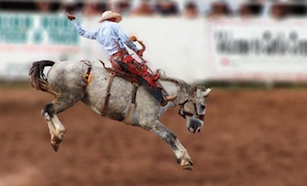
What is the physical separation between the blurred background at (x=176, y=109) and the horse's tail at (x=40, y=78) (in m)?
26.8

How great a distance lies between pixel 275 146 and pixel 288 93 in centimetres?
253

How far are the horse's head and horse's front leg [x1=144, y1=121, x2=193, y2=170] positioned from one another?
228 mm

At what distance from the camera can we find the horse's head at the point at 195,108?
10016 mm

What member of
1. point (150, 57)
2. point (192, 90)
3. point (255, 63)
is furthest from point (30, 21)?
point (192, 90)

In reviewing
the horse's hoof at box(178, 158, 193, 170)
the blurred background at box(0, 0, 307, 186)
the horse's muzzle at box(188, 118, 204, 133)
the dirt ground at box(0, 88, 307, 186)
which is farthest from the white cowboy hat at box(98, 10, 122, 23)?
the dirt ground at box(0, 88, 307, 186)

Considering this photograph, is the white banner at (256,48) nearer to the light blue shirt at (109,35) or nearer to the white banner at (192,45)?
the white banner at (192,45)

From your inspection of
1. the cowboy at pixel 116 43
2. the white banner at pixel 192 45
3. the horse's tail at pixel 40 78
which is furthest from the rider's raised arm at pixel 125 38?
the white banner at pixel 192 45

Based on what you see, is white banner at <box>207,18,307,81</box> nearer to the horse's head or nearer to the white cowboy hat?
the horse's head

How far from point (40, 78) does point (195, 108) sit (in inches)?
58.6

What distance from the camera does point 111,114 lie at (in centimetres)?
976

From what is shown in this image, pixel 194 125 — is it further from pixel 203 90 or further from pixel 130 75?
pixel 130 75

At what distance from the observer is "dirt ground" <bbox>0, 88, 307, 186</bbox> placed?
38438 millimetres

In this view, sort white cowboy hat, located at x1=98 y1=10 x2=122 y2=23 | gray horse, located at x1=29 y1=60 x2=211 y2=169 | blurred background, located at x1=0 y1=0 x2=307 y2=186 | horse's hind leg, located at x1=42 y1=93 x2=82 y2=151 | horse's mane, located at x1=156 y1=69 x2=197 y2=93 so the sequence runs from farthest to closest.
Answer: blurred background, located at x1=0 y1=0 x2=307 y2=186, horse's mane, located at x1=156 y1=69 x2=197 y2=93, horse's hind leg, located at x1=42 y1=93 x2=82 y2=151, gray horse, located at x1=29 y1=60 x2=211 y2=169, white cowboy hat, located at x1=98 y1=10 x2=122 y2=23

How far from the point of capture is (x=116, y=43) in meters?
9.70
